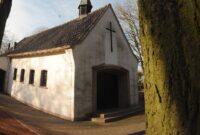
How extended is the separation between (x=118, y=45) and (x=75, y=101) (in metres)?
6.69

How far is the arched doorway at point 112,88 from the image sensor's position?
1775cm

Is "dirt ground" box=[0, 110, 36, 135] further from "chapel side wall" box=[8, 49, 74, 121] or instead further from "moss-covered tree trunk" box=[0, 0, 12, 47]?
"moss-covered tree trunk" box=[0, 0, 12, 47]

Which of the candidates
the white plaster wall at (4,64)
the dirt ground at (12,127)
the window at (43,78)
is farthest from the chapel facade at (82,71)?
the dirt ground at (12,127)

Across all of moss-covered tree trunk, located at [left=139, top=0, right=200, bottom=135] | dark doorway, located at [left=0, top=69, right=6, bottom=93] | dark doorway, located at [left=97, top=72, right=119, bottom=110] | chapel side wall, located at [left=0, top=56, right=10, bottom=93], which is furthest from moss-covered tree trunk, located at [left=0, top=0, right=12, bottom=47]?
dark doorway, located at [left=0, top=69, right=6, bottom=93]

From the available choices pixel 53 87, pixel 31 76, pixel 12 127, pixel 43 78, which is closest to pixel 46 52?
pixel 43 78

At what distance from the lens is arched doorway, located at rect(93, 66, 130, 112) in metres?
17.8

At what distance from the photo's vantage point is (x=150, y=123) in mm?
1738

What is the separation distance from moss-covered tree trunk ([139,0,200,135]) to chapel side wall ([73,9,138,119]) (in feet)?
42.9

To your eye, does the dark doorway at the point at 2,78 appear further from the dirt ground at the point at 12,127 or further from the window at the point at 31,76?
the dirt ground at the point at 12,127

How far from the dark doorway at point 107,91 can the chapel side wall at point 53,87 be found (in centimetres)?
323

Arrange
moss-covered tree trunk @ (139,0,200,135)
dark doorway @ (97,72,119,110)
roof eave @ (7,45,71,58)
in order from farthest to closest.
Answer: dark doorway @ (97,72,119,110) < roof eave @ (7,45,71,58) < moss-covered tree trunk @ (139,0,200,135)

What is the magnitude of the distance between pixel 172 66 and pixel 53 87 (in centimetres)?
1508

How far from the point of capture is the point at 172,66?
5.21 ft

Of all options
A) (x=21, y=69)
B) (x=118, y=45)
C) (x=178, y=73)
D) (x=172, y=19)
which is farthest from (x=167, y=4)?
(x=21, y=69)
